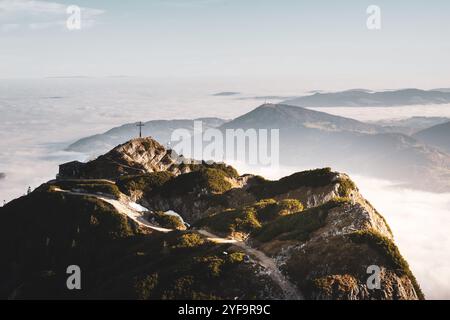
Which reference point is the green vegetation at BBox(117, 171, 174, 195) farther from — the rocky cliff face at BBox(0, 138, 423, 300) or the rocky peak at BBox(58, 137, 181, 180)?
the rocky peak at BBox(58, 137, 181, 180)

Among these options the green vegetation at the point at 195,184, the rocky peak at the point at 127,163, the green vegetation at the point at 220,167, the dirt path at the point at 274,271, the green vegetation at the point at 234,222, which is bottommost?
the dirt path at the point at 274,271

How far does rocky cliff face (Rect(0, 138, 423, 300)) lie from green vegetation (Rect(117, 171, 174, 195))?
365 mm

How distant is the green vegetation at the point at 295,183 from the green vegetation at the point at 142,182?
29.8 meters

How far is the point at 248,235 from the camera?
338 ft

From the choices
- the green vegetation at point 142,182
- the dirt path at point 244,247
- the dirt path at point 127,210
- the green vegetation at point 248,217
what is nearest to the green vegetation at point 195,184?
the green vegetation at point 142,182

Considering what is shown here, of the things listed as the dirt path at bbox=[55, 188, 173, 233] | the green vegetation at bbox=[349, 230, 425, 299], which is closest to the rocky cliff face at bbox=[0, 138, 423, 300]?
the green vegetation at bbox=[349, 230, 425, 299]

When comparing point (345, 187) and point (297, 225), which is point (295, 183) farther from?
point (297, 225)

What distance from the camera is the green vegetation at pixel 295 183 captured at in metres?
136

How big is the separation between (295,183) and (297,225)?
48078 mm

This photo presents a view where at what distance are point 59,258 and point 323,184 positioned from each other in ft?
241

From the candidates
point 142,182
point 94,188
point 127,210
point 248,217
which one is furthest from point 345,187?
point 94,188

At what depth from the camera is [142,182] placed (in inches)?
5782

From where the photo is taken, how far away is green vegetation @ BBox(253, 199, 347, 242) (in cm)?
9050

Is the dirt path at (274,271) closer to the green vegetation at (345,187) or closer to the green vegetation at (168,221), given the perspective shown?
the green vegetation at (168,221)
